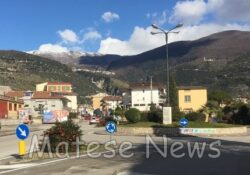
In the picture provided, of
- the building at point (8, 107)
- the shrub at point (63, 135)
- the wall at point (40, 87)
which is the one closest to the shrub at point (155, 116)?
the shrub at point (63, 135)

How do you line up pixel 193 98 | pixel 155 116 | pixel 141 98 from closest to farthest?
1. pixel 155 116
2. pixel 193 98
3. pixel 141 98

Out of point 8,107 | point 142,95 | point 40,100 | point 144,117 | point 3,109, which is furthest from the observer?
point 40,100

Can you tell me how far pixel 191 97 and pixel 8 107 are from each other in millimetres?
38527

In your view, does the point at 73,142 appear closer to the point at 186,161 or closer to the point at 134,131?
the point at 186,161

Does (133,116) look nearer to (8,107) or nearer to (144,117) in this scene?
(144,117)

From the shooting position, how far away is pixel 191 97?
113 m

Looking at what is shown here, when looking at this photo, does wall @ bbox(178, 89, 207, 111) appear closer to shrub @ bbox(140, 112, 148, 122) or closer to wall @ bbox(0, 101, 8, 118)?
wall @ bbox(0, 101, 8, 118)

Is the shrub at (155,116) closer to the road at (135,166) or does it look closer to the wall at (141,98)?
the road at (135,166)

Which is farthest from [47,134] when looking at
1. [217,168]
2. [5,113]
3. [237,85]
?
[237,85]

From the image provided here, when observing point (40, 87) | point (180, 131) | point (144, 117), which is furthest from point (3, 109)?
point (40, 87)

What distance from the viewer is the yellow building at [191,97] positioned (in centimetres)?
11131

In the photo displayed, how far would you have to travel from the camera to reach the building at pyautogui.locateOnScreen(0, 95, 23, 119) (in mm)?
93850

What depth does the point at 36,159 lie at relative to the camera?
71.6ft

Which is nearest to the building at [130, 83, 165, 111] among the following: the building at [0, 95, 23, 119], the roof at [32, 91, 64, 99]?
the roof at [32, 91, 64, 99]
